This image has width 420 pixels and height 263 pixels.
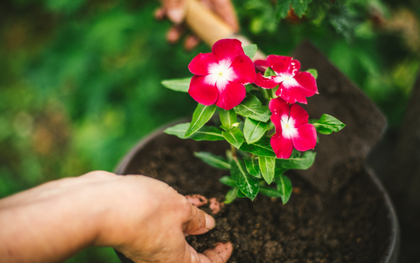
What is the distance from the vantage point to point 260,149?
700 mm

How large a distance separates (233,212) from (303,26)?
853mm

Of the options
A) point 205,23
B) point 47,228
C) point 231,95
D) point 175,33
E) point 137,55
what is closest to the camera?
point 47,228

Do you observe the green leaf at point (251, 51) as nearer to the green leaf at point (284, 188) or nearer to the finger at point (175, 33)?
the green leaf at point (284, 188)

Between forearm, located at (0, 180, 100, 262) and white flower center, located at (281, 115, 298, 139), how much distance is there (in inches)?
17.2

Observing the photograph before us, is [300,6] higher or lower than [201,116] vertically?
higher

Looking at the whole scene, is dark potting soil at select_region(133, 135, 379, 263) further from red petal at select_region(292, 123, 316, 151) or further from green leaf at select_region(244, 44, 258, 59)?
green leaf at select_region(244, 44, 258, 59)

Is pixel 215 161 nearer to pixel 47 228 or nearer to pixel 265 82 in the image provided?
pixel 265 82

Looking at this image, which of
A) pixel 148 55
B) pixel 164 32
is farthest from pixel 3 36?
pixel 164 32

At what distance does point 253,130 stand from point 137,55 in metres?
1.36

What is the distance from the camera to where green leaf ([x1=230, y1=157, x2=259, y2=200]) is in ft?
2.36

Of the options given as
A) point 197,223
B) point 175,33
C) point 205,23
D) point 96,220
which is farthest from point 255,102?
point 175,33

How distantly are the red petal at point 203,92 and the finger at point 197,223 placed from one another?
257 mm

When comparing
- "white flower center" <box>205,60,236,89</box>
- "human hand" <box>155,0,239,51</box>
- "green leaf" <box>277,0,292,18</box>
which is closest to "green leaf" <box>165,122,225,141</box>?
"white flower center" <box>205,60,236,89</box>

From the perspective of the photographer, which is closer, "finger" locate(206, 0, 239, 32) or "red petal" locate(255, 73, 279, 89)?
"red petal" locate(255, 73, 279, 89)
